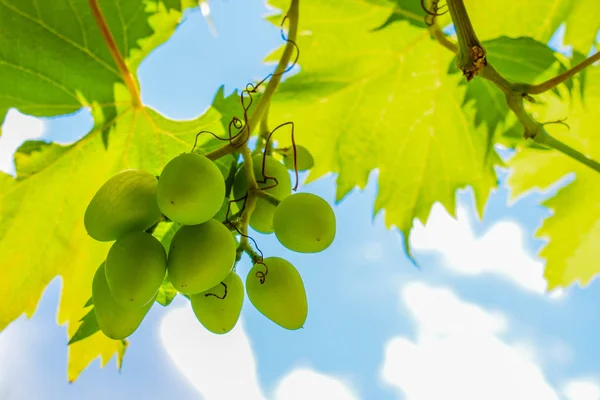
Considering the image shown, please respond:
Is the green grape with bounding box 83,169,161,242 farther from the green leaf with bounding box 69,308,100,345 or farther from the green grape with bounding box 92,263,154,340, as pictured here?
the green leaf with bounding box 69,308,100,345

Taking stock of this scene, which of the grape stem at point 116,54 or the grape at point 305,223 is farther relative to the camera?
the grape stem at point 116,54

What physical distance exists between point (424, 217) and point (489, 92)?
0.52m

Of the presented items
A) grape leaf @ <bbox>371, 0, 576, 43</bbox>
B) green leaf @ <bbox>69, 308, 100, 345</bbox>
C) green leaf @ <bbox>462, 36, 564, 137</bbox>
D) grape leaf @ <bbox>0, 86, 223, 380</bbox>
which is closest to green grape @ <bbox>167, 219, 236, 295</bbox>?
green leaf @ <bbox>69, 308, 100, 345</bbox>

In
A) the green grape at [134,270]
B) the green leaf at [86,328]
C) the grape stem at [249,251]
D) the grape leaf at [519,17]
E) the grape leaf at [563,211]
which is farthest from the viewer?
the grape leaf at [563,211]

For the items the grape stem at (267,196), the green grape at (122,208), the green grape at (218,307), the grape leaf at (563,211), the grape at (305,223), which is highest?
the green grape at (122,208)

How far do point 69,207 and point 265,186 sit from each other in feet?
2.17

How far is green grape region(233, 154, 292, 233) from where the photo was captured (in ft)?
3.67

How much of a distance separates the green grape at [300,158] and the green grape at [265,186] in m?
0.10

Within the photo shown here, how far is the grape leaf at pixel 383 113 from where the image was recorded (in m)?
1.83

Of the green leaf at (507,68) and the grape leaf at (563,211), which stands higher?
the green leaf at (507,68)

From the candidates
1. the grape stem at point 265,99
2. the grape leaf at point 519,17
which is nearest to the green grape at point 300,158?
the grape stem at point 265,99

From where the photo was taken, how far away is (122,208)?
94 cm

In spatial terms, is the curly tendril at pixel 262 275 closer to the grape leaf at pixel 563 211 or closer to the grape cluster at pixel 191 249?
the grape cluster at pixel 191 249

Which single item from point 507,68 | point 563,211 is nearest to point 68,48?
point 507,68
